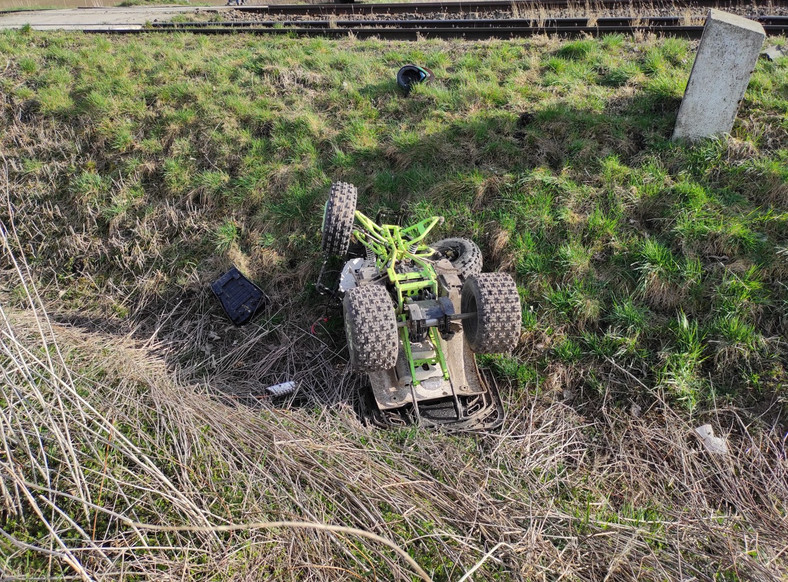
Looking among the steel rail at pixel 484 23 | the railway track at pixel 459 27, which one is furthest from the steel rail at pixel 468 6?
the railway track at pixel 459 27

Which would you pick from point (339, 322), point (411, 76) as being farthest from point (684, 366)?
point (411, 76)

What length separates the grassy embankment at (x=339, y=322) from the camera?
329 cm

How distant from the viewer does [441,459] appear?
397cm

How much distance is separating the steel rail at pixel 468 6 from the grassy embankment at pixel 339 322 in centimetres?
211

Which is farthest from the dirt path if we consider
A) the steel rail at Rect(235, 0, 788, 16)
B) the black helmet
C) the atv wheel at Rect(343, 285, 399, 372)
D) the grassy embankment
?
the atv wheel at Rect(343, 285, 399, 372)

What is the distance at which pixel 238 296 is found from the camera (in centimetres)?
593

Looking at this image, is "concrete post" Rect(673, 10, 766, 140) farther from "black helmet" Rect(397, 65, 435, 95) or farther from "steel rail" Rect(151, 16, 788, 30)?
"black helmet" Rect(397, 65, 435, 95)

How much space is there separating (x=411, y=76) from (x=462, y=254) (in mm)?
3670

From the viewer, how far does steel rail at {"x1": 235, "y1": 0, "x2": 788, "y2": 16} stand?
884 cm

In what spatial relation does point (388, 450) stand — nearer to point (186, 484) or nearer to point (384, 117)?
point (186, 484)

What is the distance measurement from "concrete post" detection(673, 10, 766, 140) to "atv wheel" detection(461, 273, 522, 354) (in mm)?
3424

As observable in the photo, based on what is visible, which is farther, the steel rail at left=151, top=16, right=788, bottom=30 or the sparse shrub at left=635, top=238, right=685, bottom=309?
the steel rail at left=151, top=16, right=788, bottom=30

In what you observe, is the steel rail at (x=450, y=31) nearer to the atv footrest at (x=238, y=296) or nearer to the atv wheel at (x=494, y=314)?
the atv footrest at (x=238, y=296)

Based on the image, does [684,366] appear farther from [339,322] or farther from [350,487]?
[339,322]
